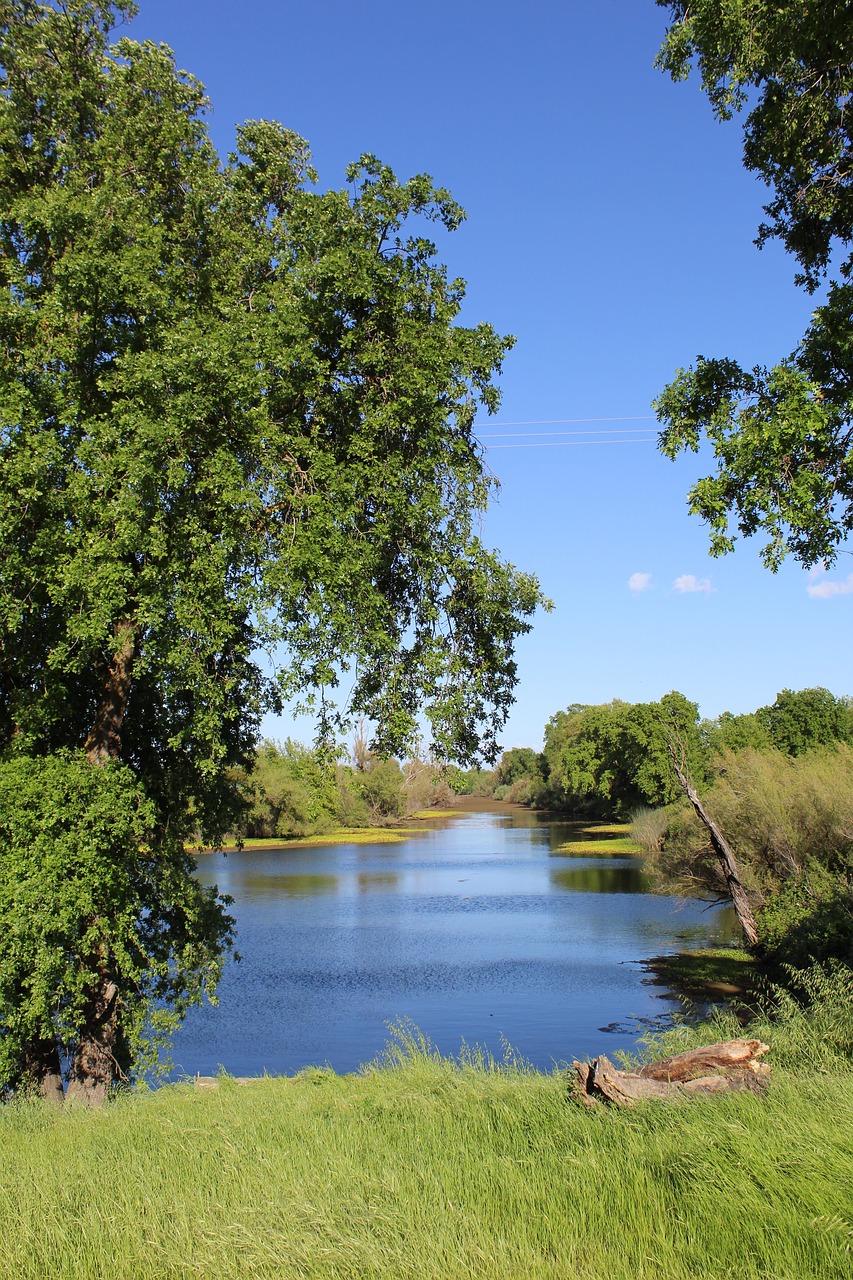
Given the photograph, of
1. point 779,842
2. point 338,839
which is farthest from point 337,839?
point 779,842

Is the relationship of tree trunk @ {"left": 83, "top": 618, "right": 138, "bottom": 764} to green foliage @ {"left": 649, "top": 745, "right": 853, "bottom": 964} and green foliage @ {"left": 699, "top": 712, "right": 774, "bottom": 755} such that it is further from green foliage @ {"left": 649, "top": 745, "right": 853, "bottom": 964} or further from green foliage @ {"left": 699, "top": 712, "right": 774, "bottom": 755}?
green foliage @ {"left": 699, "top": 712, "right": 774, "bottom": 755}

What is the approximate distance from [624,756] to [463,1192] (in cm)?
A: 8023

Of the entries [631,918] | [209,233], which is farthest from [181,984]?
[631,918]

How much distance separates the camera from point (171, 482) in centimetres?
974

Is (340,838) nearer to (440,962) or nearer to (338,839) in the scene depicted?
(338,839)

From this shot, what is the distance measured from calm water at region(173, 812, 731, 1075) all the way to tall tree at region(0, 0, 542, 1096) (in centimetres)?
566

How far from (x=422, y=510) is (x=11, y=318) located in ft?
17.3

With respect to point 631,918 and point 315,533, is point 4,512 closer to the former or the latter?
point 315,533

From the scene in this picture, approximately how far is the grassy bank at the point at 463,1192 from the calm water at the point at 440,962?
5.88 m

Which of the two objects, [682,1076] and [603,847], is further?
[603,847]

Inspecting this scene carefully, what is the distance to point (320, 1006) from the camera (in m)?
23.7

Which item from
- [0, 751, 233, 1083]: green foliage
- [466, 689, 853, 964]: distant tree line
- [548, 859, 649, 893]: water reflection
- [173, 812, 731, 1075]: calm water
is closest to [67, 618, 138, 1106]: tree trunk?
[0, 751, 233, 1083]: green foliage

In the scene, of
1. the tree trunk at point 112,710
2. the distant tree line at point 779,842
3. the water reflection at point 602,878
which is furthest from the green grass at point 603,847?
the tree trunk at point 112,710

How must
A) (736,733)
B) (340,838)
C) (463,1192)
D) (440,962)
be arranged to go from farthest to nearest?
Answer: 1. (340,838)
2. (736,733)
3. (440,962)
4. (463,1192)
